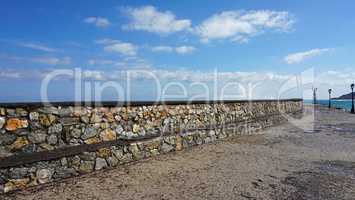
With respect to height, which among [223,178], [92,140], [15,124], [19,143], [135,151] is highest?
[15,124]

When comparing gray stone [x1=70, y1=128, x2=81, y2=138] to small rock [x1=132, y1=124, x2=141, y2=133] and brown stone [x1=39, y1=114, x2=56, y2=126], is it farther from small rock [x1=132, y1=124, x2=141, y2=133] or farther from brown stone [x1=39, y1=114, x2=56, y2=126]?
small rock [x1=132, y1=124, x2=141, y2=133]

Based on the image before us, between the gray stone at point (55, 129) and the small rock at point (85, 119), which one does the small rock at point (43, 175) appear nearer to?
the gray stone at point (55, 129)

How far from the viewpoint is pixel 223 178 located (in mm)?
5695

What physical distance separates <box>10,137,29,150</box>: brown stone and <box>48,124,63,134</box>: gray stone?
455mm

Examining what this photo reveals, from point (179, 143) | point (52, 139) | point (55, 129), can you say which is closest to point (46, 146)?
point (52, 139)

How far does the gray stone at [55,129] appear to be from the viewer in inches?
209

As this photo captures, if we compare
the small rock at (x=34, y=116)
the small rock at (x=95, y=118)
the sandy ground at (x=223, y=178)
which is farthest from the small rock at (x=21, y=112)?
the small rock at (x=95, y=118)

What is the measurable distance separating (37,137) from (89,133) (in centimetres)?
110

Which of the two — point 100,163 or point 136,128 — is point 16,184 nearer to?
point 100,163

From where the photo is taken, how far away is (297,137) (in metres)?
11.7

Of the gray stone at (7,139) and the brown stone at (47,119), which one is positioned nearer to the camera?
the gray stone at (7,139)

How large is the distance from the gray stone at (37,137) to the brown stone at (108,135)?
1328 millimetres

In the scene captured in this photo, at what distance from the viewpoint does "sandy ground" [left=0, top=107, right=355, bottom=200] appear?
4738 mm

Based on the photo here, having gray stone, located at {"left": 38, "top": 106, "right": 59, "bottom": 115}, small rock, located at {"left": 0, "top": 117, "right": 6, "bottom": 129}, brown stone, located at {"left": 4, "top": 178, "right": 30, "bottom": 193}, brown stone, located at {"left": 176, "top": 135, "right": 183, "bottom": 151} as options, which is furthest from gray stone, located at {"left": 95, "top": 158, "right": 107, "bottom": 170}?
brown stone, located at {"left": 176, "top": 135, "right": 183, "bottom": 151}
